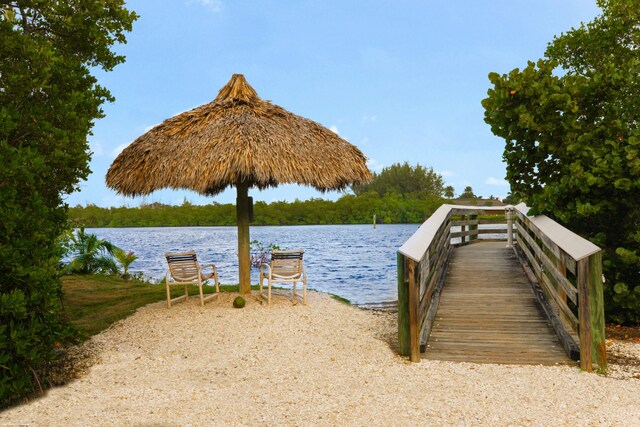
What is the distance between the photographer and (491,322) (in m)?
5.93

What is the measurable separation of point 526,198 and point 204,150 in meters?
4.63

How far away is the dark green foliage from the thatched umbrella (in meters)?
51.8

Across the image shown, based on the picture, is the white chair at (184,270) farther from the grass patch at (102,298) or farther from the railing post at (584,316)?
the railing post at (584,316)

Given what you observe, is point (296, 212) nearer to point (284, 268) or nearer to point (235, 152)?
point (284, 268)

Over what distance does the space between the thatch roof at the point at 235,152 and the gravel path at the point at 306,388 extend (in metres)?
2.29

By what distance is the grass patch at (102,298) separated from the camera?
7.20 metres

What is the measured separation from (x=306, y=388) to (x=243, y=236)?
4150 mm

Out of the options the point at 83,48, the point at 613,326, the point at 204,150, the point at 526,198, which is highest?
the point at 83,48

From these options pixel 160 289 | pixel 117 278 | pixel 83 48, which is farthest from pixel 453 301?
pixel 117 278

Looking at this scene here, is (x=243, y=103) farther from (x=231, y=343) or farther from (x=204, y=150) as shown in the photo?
(x=231, y=343)

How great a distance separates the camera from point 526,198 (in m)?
7.29

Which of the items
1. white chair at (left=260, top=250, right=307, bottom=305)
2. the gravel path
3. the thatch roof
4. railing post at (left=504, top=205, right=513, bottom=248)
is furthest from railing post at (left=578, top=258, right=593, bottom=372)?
railing post at (left=504, top=205, right=513, bottom=248)

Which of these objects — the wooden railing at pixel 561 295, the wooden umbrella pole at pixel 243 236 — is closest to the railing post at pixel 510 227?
the wooden railing at pixel 561 295

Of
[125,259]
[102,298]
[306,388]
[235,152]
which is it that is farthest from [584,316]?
[125,259]
